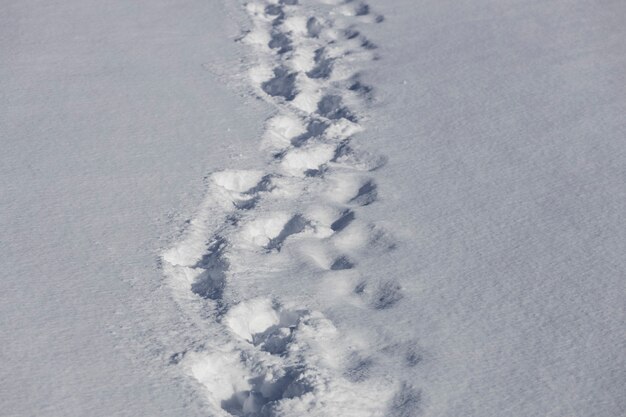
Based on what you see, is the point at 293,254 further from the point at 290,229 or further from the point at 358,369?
the point at 358,369

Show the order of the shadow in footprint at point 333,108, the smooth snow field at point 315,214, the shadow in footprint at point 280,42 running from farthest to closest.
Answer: the shadow in footprint at point 280,42
the shadow in footprint at point 333,108
the smooth snow field at point 315,214

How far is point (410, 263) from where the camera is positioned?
90.7 inches

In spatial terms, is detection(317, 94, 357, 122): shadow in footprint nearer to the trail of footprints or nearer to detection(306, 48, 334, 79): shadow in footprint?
the trail of footprints

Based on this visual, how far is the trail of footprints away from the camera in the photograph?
6.23ft

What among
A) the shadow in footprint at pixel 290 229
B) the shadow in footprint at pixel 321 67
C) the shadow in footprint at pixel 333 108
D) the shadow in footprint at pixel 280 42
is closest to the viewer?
the shadow in footprint at pixel 290 229

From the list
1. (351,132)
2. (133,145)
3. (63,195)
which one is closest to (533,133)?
(351,132)

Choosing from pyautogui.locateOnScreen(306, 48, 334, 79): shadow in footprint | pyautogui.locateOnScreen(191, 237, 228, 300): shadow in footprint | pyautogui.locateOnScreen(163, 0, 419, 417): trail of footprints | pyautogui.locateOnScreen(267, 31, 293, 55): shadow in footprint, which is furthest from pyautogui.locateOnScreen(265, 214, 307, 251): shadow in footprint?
pyautogui.locateOnScreen(267, 31, 293, 55): shadow in footprint

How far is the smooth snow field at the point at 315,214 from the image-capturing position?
1899 millimetres

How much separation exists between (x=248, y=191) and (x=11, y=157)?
0.74m

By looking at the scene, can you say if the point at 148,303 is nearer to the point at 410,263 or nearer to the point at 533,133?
the point at 410,263

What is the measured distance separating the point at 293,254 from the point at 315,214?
8.7 inches

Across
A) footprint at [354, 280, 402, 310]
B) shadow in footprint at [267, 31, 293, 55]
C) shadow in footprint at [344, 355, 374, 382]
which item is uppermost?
shadow in footprint at [344, 355, 374, 382]

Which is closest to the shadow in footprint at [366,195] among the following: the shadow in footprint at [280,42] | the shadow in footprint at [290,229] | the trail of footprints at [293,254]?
the trail of footprints at [293,254]

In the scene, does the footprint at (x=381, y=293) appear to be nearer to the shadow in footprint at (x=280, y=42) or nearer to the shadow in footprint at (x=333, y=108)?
the shadow in footprint at (x=333, y=108)
